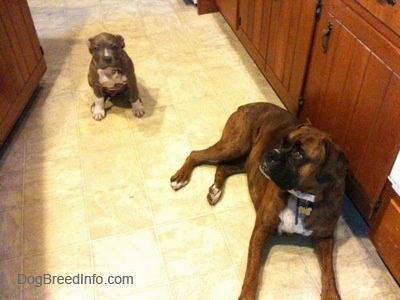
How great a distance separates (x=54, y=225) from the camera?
1927mm

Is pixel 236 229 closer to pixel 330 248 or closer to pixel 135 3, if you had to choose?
pixel 330 248

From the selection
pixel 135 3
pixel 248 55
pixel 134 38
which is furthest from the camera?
pixel 135 3

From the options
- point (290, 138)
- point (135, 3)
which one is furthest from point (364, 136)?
point (135, 3)

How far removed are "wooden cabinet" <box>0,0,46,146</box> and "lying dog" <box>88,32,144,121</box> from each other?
40 cm

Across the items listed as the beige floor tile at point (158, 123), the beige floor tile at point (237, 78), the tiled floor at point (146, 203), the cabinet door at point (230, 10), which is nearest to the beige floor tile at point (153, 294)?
the tiled floor at point (146, 203)

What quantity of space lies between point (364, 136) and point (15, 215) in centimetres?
160

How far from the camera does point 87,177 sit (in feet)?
A: 7.06

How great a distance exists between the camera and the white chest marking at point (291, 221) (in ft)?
5.23

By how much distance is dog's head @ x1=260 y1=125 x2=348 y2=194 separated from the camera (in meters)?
1.41

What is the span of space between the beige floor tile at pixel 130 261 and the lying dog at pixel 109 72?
0.89 m

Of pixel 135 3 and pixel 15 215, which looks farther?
pixel 135 3

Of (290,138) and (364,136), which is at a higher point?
(290,138)

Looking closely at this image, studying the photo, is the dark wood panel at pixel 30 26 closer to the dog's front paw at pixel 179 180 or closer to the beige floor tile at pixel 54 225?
the beige floor tile at pixel 54 225

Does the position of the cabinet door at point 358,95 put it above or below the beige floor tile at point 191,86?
above
